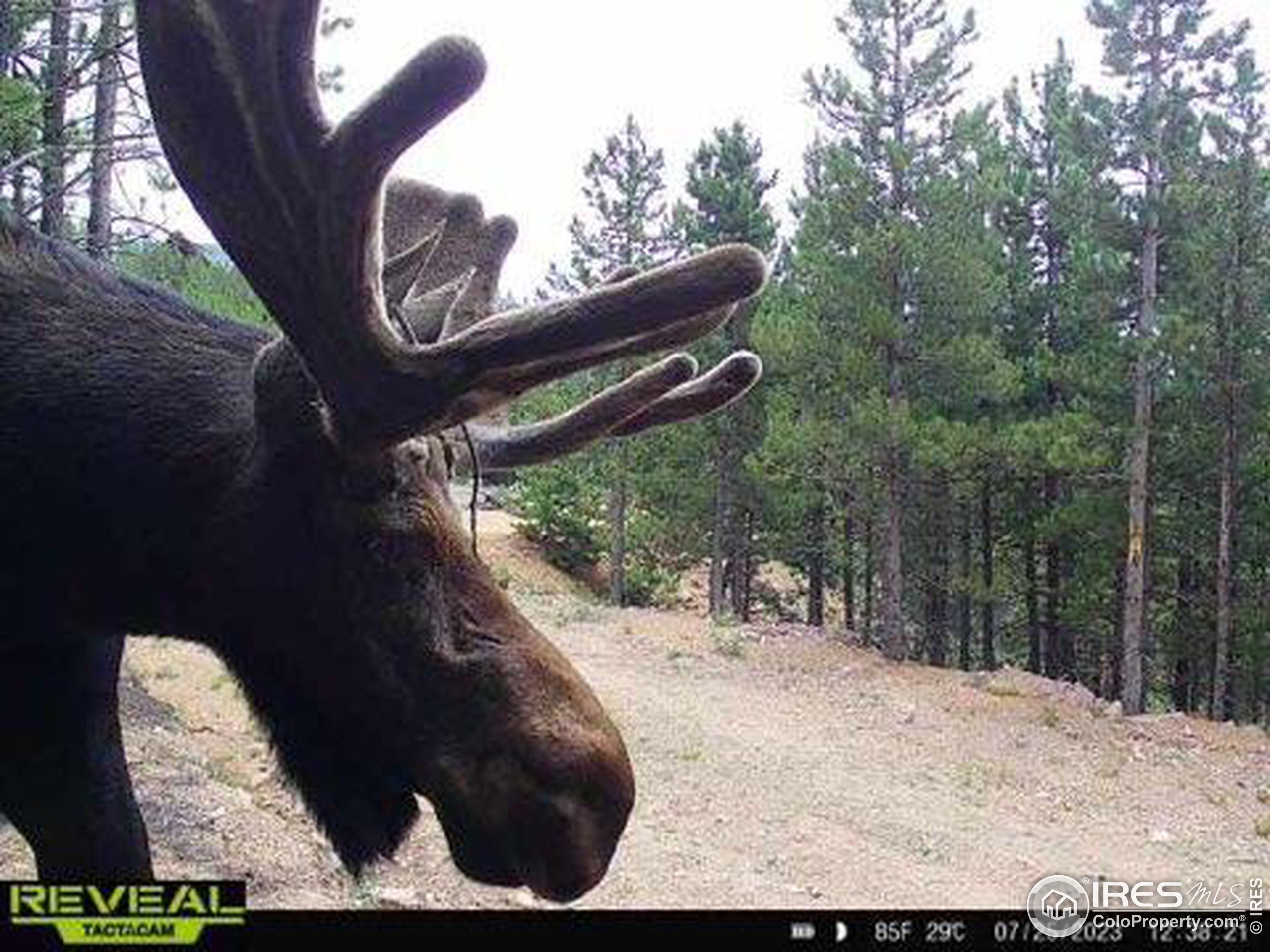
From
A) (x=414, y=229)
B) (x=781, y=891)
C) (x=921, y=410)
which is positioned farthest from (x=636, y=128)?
(x=414, y=229)

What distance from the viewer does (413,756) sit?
2.05 metres

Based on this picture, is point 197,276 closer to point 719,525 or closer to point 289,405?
point 289,405

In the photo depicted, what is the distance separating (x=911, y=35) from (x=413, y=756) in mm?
22960

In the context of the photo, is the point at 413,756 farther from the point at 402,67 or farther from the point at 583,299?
the point at 402,67

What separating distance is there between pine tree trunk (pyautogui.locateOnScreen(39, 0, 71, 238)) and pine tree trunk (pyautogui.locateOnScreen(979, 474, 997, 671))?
18662 millimetres

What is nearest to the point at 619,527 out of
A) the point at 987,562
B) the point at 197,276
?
the point at 987,562

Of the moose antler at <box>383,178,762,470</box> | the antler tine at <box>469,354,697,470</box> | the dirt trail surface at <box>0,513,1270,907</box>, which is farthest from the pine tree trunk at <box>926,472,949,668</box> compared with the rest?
the antler tine at <box>469,354,697,470</box>

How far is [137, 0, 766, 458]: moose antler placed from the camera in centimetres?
182

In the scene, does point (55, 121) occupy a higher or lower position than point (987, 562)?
higher

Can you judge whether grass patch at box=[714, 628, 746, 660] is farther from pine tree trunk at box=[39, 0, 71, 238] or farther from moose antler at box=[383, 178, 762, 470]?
moose antler at box=[383, 178, 762, 470]
